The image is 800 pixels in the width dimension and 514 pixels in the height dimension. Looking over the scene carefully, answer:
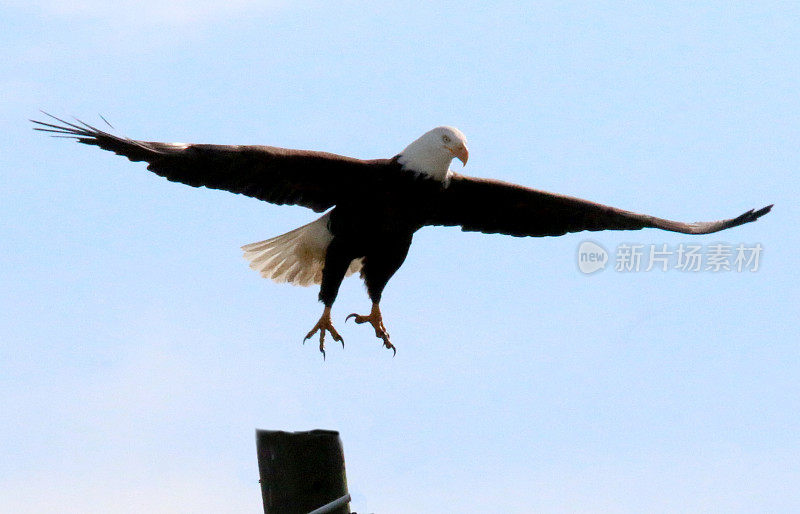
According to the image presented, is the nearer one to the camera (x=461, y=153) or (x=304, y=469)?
(x=304, y=469)

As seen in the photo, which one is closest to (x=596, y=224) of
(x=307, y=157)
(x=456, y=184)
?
(x=456, y=184)

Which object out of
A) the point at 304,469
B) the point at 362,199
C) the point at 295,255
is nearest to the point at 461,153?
the point at 362,199

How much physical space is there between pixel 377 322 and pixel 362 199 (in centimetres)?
77

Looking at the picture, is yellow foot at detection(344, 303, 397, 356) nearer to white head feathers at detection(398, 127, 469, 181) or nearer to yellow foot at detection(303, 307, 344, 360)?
yellow foot at detection(303, 307, 344, 360)

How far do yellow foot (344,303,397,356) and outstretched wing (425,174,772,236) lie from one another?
2.01 feet

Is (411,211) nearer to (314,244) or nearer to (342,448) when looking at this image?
(314,244)

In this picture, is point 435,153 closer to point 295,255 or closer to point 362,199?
point 362,199

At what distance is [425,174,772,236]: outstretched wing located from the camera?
6969mm

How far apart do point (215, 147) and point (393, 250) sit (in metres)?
1.19

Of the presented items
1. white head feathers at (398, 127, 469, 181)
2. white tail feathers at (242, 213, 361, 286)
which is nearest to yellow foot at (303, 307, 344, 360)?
white tail feathers at (242, 213, 361, 286)

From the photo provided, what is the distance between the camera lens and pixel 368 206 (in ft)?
21.0

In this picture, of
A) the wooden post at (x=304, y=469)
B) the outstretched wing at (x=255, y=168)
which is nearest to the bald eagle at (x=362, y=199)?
the outstretched wing at (x=255, y=168)

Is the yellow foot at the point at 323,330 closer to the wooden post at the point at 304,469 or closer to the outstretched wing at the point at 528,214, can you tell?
the outstretched wing at the point at 528,214

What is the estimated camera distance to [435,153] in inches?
252
